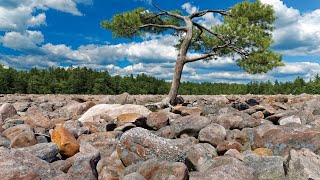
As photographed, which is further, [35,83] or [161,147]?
[35,83]

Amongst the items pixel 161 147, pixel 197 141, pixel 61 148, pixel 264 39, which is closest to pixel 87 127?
pixel 61 148

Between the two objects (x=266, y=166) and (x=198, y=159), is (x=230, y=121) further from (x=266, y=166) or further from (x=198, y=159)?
(x=266, y=166)

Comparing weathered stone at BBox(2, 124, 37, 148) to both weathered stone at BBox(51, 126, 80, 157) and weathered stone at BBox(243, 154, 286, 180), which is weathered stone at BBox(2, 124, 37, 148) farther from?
weathered stone at BBox(243, 154, 286, 180)

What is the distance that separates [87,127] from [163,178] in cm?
420

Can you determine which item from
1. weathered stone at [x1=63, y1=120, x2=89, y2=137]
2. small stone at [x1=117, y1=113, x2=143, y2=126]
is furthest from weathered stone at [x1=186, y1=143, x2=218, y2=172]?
small stone at [x1=117, y1=113, x2=143, y2=126]

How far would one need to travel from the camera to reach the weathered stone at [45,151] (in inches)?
239

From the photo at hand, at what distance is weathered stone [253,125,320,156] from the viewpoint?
21.2ft

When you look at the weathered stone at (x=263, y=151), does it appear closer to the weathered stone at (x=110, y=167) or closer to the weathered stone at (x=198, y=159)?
the weathered stone at (x=198, y=159)

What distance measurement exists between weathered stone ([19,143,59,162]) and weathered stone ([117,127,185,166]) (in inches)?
43.5

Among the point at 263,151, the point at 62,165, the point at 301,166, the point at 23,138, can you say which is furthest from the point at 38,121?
the point at 301,166

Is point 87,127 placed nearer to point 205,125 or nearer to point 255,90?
point 205,125

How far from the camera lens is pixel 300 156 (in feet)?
16.3

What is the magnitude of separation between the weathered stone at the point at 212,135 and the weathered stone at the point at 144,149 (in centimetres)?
147

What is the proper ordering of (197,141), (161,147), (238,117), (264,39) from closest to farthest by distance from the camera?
(161,147)
(197,141)
(238,117)
(264,39)
